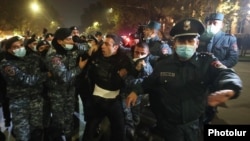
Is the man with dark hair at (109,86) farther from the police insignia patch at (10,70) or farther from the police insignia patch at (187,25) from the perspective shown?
the police insignia patch at (187,25)

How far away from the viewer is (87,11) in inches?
4471

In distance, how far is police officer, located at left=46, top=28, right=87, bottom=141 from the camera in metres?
4.75

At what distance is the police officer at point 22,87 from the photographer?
4.59m

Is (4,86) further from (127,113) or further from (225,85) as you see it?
(225,85)

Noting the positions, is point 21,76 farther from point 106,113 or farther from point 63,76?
point 106,113

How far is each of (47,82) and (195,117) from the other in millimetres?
2710

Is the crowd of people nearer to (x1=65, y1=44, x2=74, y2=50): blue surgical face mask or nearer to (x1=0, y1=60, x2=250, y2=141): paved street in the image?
(x1=65, y1=44, x2=74, y2=50): blue surgical face mask

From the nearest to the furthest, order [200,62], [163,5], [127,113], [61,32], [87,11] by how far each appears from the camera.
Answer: [200,62] → [61,32] → [127,113] → [163,5] → [87,11]

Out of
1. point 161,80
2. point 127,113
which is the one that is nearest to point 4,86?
point 127,113

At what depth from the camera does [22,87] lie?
15.5ft

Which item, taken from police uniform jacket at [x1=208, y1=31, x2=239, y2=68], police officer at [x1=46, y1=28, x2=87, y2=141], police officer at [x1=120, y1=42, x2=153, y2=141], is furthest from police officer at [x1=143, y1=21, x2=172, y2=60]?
police officer at [x1=46, y1=28, x2=87, y2=141]

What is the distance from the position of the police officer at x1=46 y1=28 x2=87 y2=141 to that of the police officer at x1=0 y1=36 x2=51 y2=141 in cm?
22

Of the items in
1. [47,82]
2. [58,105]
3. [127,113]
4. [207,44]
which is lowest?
[127,113]

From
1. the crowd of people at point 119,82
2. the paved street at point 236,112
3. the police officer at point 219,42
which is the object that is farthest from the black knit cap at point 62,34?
the paved street at point 236,112
